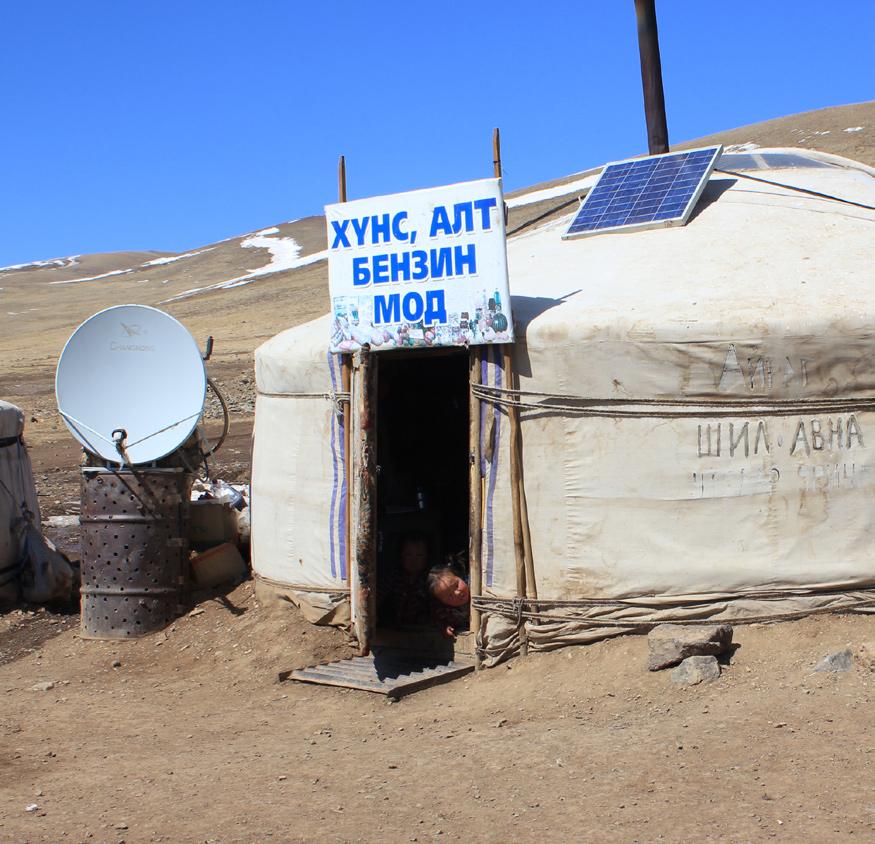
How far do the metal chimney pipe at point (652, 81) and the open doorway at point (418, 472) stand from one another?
257cm

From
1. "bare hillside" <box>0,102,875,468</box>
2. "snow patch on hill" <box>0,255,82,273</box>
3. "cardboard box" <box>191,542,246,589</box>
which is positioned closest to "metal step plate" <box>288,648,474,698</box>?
"cardboard box" <box>191,542,246,589</box>

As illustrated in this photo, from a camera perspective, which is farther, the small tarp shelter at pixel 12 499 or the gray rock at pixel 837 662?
the small tarp shelter at pixel 12 499

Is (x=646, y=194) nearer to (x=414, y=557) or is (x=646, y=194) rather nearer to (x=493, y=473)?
(x=493, y=473)

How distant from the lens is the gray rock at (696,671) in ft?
18.1

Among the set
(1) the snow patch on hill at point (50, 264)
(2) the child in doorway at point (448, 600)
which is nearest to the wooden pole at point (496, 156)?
(2) the child in doorway at point (448, 600)

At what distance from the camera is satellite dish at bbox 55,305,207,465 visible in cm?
768

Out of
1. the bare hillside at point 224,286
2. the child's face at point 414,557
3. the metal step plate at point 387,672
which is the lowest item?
the metal step plate at point 387,672

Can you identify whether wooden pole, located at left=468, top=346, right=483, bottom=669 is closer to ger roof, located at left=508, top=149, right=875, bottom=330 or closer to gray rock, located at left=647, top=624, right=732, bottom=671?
ger roof, located at left=508, top=149, right=875, bottom=330


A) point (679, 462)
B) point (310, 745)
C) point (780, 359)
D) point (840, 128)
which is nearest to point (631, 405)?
point (679, 462)

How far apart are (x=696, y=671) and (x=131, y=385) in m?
4.33

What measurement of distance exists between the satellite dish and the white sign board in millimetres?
1495

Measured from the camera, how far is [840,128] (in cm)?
3759

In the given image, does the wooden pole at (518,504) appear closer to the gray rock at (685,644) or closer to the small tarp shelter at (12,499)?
the gray rock at (685,644)

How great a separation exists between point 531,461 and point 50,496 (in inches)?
326
